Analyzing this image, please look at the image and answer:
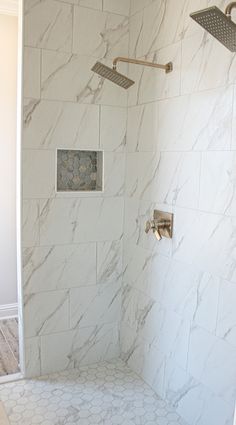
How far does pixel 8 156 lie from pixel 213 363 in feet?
7.58

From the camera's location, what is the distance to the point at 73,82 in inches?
94.3

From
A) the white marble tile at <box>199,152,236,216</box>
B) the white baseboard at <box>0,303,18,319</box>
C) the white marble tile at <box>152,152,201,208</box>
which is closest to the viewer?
the white marble tile at <box>199,152,236,216</box>

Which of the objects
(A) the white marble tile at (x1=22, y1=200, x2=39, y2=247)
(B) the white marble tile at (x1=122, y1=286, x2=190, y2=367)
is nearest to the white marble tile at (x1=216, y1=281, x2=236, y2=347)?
(B) the white marble tile at (x1=122, y1=286, x2=190, y2=367)

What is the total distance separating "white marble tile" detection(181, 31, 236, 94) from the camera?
1730 millimetres

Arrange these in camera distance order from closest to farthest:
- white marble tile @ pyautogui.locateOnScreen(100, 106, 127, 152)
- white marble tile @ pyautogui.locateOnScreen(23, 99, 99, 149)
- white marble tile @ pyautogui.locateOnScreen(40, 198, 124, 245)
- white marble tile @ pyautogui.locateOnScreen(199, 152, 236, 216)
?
white marble tile @ pyautogui.locateOnScreen(199, 152, 236, 216)
white marble tile @ pyautogui.locateOnScreen(23, 99, 99, 149)
white marble tile @ pyautogui.locateOnScreen(40, 198, 124, 245)
white marble tile @ pyautogui.locateOnScreen(100, 106, 127, 152)

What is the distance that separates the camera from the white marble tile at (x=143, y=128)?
7.55 ft

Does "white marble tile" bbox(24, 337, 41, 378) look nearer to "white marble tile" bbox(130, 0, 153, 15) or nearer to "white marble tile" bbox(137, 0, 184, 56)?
"white marble tile" bbox(137, 0, 184, 56)

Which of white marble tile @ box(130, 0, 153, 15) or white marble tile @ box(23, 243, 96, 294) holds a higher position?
white marble tile @ box(130, 0, 153, 15)

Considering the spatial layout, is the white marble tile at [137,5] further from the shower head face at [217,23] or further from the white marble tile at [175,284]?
the white marble tile at [175,284]

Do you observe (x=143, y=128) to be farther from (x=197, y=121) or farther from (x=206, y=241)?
(x=206, y=241)

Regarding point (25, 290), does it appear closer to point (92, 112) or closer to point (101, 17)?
point (92, 112)

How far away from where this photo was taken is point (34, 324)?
244cm

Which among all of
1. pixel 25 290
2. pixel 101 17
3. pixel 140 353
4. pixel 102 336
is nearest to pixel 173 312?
pixel 140 353

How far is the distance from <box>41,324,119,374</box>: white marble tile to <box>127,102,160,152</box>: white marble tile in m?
1.27
